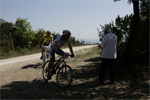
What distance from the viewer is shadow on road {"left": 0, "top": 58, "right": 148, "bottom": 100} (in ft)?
15.0

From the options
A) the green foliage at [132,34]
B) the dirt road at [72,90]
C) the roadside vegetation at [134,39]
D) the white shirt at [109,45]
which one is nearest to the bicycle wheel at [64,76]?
the dirt road at [72,90]

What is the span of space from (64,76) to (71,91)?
66 centimetres

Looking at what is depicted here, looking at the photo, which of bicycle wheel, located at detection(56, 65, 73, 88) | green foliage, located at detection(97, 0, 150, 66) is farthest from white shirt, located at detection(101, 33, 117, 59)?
green foliage, located at detection(97, 0, 150, 66)

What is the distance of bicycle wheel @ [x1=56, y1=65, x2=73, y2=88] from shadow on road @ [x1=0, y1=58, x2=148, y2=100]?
6.8 inches

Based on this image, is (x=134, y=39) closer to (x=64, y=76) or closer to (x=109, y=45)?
(x=109, y=45)

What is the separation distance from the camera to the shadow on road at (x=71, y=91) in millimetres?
4578

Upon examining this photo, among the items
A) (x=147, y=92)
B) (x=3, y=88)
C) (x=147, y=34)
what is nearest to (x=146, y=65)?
(x=147, y=34)

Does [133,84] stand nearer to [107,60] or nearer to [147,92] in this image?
[147,92]

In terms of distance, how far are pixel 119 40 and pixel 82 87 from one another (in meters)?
3.69

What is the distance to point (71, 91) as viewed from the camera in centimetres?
504

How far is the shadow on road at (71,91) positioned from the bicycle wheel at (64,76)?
0.57 feet

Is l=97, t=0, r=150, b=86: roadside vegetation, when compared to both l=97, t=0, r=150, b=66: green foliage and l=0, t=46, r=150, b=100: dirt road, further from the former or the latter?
l=0, t=46, r=150, b=100: dirt road

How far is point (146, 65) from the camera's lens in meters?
8.70

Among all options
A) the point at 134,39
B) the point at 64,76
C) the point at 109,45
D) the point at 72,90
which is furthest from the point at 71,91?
the point at 134,39
